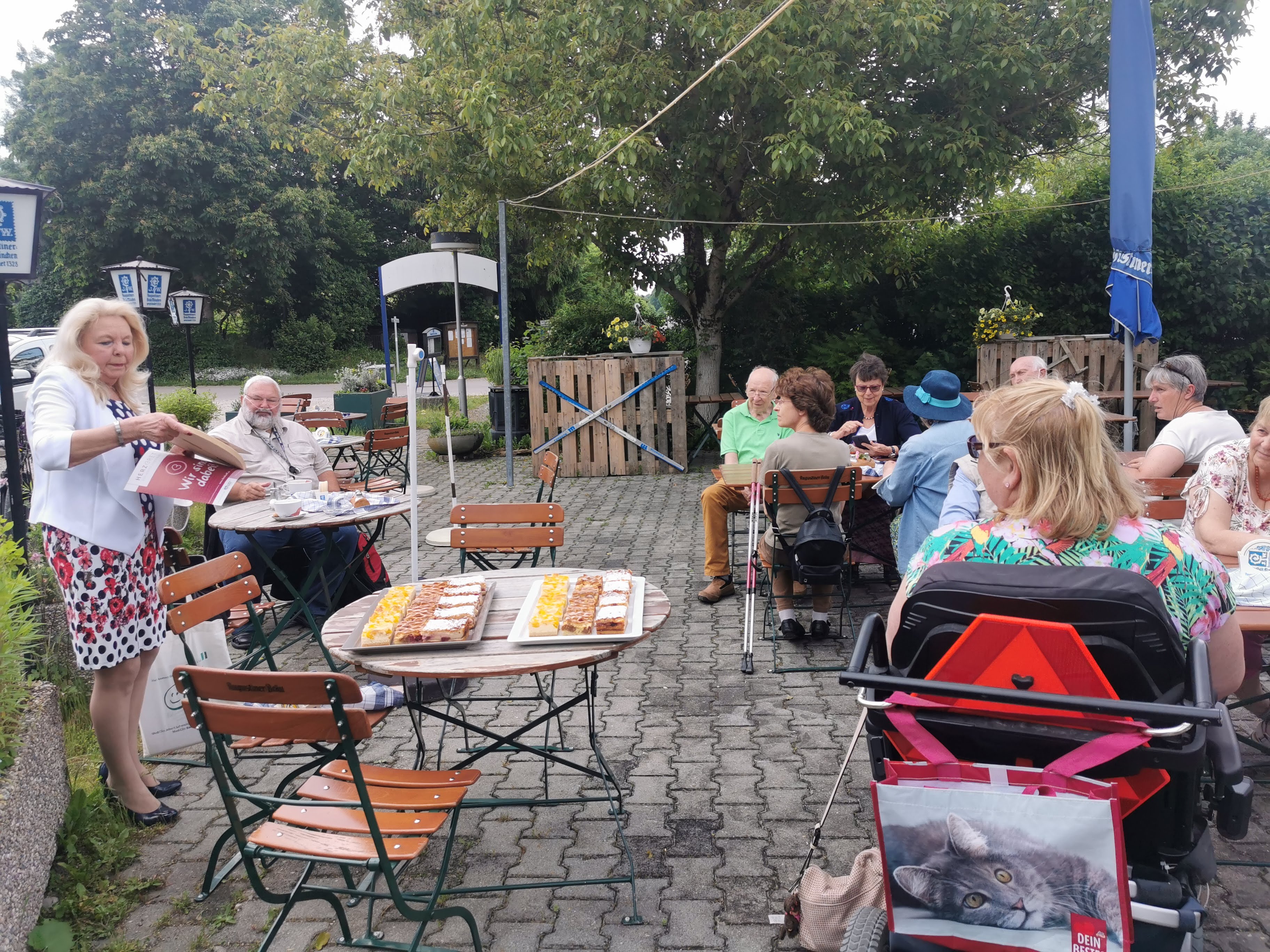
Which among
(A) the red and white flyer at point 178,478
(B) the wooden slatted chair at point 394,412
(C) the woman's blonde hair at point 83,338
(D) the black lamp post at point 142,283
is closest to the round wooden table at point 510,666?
(A) the red and white flyer at point 178,478

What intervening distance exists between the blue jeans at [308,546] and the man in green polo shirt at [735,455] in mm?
2240

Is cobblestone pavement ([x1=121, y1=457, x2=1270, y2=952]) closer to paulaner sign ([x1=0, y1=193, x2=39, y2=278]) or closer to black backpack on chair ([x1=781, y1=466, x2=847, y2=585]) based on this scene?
black backpack on chair ([x1=781, y1=466, x2=847, y2=585])

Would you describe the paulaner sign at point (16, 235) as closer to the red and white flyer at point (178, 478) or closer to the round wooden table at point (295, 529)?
the round wooden table at point (295, 529)

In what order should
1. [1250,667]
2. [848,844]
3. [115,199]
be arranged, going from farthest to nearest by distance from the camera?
[115,199] → [1250,667] → [848,844]

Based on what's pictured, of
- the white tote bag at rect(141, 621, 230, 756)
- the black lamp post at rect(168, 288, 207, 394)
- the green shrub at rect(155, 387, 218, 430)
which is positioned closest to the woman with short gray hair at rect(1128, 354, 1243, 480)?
the white tote bag at rect(141, 621, 230, 756)

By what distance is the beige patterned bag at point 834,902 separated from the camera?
259cm

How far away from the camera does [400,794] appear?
267 cm

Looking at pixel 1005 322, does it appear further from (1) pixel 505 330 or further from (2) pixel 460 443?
(2) pixel 460 443

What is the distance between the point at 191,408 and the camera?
35.0 feet

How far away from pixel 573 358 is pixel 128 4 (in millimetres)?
29344

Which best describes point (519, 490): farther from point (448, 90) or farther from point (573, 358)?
point (448, 90)

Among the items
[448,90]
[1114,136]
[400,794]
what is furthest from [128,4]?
[400,794]

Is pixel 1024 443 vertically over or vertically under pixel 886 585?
over

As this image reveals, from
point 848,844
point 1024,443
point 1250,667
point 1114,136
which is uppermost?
point 1114,136
